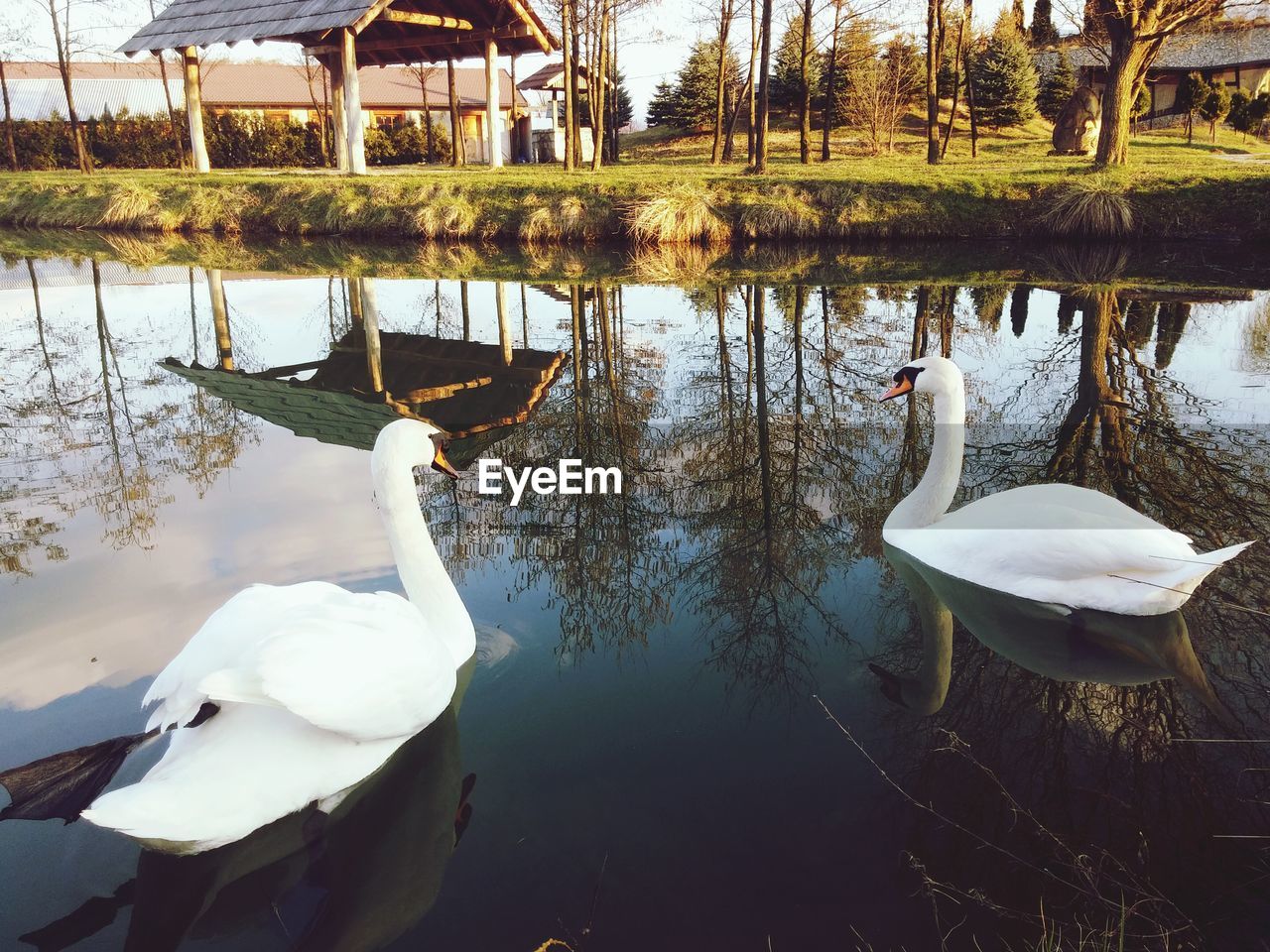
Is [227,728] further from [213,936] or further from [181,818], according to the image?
[213,936]

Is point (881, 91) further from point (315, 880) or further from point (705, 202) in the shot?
point (315, 880)

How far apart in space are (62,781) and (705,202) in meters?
17.9

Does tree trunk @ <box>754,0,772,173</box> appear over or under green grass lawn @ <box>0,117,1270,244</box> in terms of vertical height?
over

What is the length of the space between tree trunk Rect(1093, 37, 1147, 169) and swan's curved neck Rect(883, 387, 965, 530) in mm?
17520

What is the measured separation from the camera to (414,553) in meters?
4.13

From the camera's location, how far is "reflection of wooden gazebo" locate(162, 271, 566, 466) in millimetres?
8586

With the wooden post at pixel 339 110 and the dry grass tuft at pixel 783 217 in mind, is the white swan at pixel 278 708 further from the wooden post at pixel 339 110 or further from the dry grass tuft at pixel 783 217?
the wooden post at pixel 339 110

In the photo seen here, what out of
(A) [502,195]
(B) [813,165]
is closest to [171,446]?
(A) [502,195]

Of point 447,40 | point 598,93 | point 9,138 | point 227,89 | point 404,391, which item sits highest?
point 227,89

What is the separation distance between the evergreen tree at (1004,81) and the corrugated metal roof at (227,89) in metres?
28.2

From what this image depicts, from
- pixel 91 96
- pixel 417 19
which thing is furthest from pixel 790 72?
pixel 91 96

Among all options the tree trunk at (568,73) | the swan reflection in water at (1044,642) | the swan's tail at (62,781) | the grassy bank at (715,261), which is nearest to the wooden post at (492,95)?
the tree trunk at (568,73)

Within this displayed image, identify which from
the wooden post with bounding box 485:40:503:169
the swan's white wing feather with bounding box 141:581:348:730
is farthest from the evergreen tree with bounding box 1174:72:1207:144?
the swan's white wing feather with bounding box 141:581:348:730

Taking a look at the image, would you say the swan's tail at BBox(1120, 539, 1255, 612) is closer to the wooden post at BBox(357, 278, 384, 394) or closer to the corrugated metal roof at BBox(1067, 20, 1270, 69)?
the wooden post at BBox(357, 278, 384, 394)
